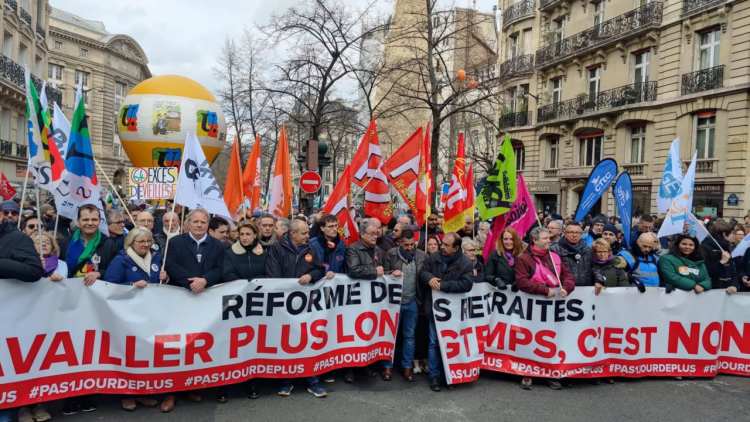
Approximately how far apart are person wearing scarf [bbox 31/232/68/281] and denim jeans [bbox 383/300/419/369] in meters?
3.45

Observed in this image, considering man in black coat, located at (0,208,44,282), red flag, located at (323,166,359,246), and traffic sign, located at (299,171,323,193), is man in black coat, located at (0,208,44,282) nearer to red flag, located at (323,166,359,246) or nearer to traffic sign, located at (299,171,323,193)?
red flag, located at (323,166,359,246)

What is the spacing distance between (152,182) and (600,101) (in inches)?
932

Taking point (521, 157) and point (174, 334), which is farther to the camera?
point (521, 157)

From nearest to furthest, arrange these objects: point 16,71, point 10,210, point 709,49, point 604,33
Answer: point 10,210 < point 709,49 < point 16,71 < point 604,33

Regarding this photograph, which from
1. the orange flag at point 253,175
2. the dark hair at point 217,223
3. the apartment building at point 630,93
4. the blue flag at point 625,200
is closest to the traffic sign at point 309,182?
the orange flag at point 253,175

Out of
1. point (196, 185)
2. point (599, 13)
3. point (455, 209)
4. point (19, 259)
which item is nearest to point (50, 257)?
point (19, 259)

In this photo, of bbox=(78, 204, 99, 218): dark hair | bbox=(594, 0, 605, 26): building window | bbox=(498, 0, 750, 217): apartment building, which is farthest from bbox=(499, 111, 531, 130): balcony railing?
bbox=(78, 204, 99, 218): dark hair

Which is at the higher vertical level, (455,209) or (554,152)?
(554,152)

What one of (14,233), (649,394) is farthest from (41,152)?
(649,394)

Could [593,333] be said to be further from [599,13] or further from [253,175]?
[599,13]

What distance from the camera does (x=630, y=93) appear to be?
25.7 metres

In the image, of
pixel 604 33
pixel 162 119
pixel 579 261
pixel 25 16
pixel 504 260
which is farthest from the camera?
pixel 25 16

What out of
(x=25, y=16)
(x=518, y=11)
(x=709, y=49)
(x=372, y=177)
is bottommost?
(x=372, y=177)

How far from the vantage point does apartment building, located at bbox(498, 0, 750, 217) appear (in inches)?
817
